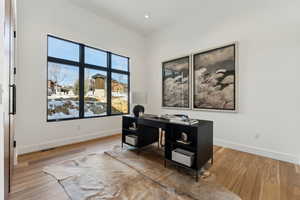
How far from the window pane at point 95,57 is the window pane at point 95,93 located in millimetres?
241

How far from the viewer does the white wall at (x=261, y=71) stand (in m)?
2.66

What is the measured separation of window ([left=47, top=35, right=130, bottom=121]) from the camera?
345cm

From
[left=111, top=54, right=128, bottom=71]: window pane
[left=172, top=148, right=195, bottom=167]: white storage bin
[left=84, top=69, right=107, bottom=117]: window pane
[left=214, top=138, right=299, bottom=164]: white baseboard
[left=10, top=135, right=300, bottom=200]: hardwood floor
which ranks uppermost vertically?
[left=111, top=54, right=128, bottom=71]: window pane

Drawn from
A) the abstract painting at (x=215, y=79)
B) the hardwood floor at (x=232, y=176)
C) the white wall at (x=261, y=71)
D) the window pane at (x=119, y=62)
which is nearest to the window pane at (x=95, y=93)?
the window pane at (x=119, y=62)

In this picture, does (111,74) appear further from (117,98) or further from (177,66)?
(177,66)

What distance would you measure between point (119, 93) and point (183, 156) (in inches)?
129

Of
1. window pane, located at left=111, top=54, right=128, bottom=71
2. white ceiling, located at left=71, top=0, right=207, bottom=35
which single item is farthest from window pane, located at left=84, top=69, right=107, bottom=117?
white ceiling, located at left=71, top=0, right=207, bottom=35

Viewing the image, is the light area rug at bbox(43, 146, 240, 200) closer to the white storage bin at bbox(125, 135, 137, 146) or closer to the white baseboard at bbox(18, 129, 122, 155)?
the white storage bin at bbox(125, 135, 137, 146)

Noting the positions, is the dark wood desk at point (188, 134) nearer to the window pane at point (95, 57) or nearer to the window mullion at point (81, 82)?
the window mullion at point (81, 82)

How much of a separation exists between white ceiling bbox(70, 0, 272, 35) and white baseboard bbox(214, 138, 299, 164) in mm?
2997

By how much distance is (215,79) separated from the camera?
11.6ft

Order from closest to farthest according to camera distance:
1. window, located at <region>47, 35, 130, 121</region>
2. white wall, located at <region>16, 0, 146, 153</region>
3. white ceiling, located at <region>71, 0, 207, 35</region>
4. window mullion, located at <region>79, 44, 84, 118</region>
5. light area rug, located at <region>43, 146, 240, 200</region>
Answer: light area rug, located at <region>43, 146, 240, 200</region> < white wall, located at <region>16, 0, 146, 153</region> < window, located at <region>47, 35, 130, 121</region> < white ceiling, located at <region>71, 0, 207, 35</region> < window mullion, located at <region>79, 44, 84, 118</region>

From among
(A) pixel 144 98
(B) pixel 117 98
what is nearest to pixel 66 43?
(B) pixel 117 98

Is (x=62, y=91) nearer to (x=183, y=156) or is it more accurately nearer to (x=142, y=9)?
(x=142, y=9)
